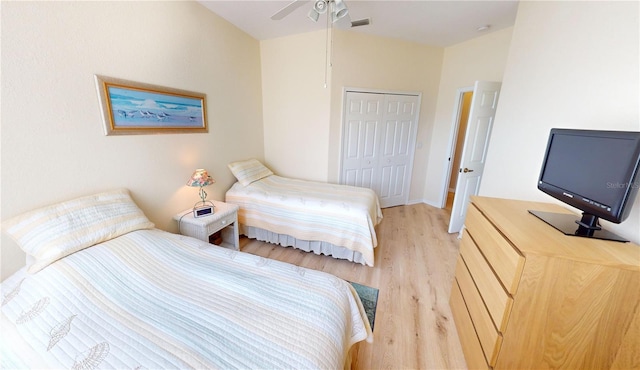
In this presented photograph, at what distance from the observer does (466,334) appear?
144cm

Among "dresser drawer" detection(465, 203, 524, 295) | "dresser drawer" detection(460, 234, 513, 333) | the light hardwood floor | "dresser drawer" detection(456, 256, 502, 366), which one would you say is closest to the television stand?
"dresser drawer" detection(465, 203, 524, 295)

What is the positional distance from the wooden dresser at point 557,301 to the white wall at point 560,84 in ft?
1.37

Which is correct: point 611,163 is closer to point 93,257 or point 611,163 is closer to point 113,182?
point 93,257

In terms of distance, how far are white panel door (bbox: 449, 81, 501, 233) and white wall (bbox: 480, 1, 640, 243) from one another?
0.41 m

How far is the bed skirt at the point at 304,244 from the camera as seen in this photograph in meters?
2.39

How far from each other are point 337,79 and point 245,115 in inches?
51.9

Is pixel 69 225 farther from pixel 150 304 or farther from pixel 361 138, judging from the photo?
pixel 361 138

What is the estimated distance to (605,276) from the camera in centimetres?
90

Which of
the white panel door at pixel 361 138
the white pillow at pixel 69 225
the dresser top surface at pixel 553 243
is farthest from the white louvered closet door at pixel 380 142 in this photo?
the white pillow at pixel 69 225

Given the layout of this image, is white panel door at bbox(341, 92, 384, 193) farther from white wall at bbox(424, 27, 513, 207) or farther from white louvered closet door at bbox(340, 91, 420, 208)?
white wall at bbox(424, 27, 513, 207)

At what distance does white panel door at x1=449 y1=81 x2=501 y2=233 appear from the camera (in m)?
2.57

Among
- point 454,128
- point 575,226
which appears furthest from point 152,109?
point 454,128

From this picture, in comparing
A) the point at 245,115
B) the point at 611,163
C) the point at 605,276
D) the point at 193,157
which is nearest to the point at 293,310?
the point at 605,276

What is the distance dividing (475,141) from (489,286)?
207 cm
